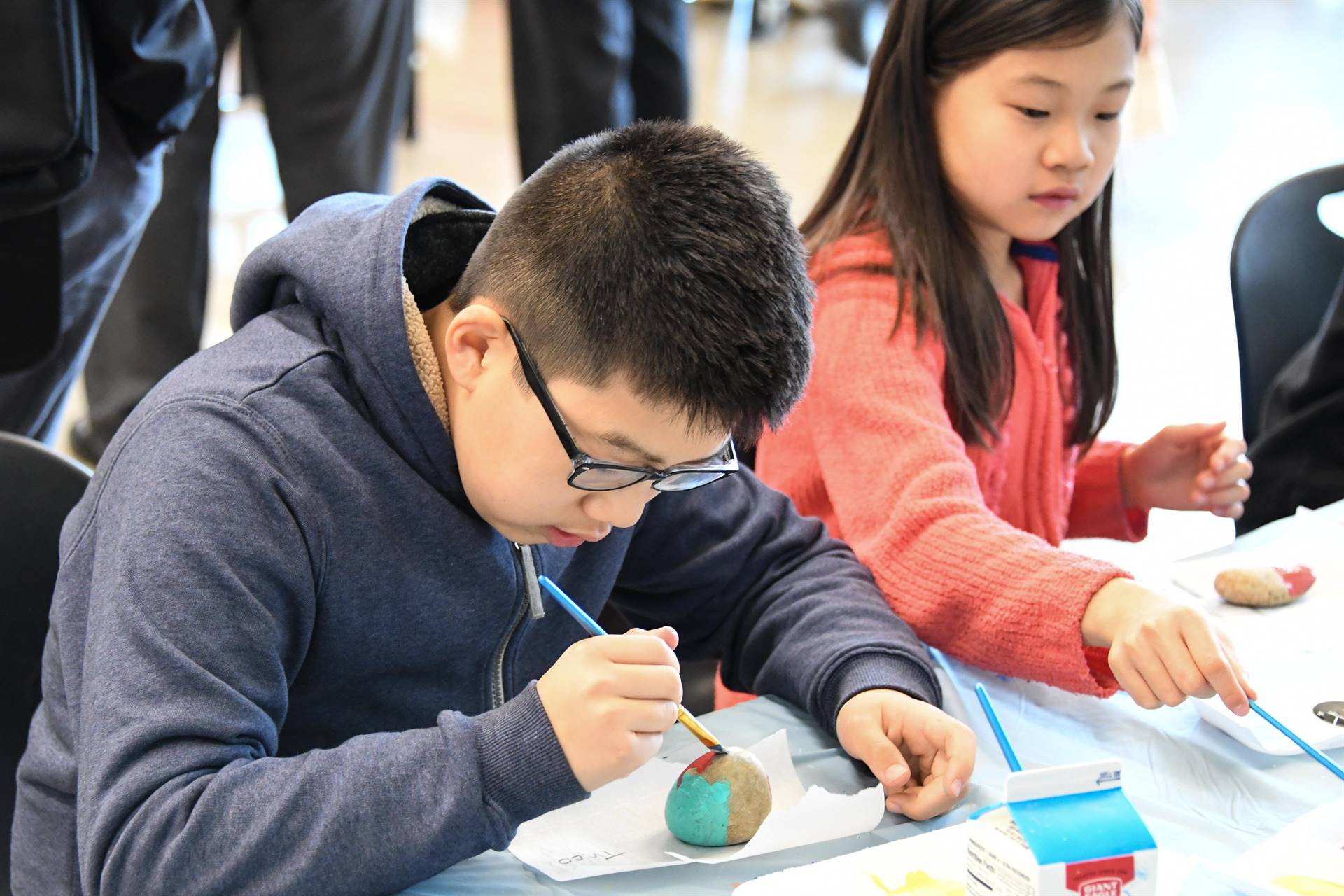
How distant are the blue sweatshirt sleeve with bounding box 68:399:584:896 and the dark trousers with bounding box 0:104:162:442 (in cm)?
82

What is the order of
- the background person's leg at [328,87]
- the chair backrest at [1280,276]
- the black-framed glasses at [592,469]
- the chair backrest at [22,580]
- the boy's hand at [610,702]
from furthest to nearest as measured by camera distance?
1. the background person's leg at [328,87]
2. the chair backrest at [1280,276]
3. the chair backrest at [22,580]
4. the black-framed glasses at [592,469]
5. the boy's hand at [610,702]

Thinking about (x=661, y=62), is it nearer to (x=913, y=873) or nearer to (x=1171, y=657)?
(x=1171, y=657)

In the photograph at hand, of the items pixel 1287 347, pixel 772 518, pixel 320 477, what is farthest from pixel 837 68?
pixel 320 477

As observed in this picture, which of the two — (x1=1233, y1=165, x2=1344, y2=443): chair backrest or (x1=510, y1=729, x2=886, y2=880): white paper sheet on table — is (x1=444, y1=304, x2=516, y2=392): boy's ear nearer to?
(x1=510, y1=729, x2=886, y2=880): white paper sheet on table

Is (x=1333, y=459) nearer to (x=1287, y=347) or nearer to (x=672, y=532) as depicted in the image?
(x=1287, y=347)

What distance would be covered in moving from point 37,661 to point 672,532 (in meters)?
0.52

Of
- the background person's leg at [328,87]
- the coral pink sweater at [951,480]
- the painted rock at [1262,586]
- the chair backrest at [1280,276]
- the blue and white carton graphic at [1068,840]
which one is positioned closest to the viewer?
the blue and white carton graphic at [1068,840]

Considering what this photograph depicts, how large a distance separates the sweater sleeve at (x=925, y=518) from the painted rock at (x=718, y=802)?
0.31m

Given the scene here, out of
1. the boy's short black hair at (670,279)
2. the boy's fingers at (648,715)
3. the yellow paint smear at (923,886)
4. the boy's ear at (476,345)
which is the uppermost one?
the boy's short black hair at (670,279)

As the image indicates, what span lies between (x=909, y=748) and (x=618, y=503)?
28 cm

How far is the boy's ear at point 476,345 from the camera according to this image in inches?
36.3

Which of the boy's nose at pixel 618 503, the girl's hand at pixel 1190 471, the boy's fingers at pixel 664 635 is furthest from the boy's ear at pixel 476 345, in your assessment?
the girl's hand at pixel 1190 471

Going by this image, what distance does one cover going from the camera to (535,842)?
868mm

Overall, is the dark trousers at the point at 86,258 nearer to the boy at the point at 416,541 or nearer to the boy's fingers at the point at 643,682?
the boy at the point at 416,541
